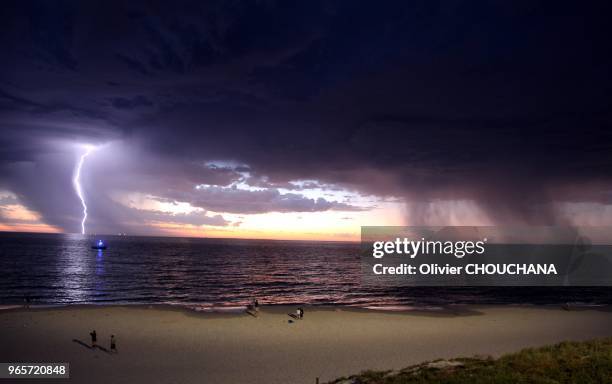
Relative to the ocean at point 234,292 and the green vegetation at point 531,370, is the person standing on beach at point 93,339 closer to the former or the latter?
the green vegetation at point 531,370

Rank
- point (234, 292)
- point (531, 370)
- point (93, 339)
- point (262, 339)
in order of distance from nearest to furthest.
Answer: point (531, 370) → point (93, 339) → point (262, 339) → point (234, 292)

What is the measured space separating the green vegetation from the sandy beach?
24.6ft

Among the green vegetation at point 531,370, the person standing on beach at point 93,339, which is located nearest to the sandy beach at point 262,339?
the person standing on beach at point 93,339

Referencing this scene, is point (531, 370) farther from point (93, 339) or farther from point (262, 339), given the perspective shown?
point (93, 339)

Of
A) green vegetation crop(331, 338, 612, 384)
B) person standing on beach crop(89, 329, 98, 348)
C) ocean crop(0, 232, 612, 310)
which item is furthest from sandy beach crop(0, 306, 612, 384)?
ocean crop(0, 232, 612, 310)

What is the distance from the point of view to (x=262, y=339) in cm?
3231

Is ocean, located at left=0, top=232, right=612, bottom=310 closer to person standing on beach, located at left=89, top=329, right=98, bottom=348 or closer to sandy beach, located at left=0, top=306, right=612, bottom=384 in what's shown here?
sandy beach, located at left=0, top=306, right=612, bottom=384

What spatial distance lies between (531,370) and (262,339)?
2122 cm

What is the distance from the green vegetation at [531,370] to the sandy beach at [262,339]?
751 cm

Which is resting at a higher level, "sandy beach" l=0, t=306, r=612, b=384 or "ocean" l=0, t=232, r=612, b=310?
"sandy beach" l=0, t=306, r=612, b=384

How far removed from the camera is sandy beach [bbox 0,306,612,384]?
24.6 m

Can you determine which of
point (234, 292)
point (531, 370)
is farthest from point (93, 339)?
point (234, 292)

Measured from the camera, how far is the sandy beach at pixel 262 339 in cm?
2461

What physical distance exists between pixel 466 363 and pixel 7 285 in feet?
261
